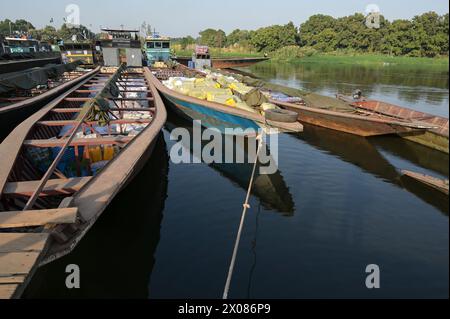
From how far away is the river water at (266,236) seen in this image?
5.95m

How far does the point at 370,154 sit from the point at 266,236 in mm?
9208

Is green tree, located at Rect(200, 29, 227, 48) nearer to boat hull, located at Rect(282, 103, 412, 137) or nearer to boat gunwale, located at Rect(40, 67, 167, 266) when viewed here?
boat hull, located at Rect(282, 103, 412, 137)

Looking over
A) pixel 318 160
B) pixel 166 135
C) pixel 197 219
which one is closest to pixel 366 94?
pixel 318 160

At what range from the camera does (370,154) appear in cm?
1423

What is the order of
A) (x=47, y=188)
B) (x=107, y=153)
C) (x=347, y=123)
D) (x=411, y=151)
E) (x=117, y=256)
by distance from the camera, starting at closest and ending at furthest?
(x=47, y=188) < (x=117, y=256) < (x=107, y=153) < (x=411, y=151) < (x=347, y=123)

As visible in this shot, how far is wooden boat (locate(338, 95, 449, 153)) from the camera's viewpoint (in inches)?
536

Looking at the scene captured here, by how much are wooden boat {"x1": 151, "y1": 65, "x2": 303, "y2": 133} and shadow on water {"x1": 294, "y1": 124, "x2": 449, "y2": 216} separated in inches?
173

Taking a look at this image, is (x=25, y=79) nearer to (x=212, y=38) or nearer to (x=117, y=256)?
(x=117, y=256)

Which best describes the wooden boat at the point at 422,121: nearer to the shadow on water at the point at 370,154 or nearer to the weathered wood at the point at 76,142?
the shadow on water at the point at 370,154

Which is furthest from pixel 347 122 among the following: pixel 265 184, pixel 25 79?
pixel 25 79

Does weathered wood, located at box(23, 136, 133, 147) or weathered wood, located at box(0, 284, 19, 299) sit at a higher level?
weathered wood, located at box(23, 136, 133, 147)

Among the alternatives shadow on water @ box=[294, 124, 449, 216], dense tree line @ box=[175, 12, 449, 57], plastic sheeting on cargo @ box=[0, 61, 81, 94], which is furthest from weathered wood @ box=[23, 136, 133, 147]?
dense tree line @ box=[175, 12, 449, 57]

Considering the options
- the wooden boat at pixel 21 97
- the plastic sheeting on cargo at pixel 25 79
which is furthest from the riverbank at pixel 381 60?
the plastic sheeting on cargo at pixel 25 79
